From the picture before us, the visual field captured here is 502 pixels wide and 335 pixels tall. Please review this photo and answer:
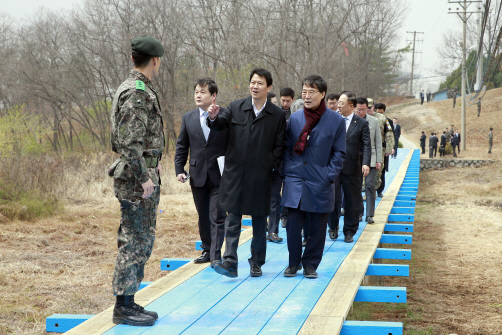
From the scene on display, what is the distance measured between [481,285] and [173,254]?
190 inches

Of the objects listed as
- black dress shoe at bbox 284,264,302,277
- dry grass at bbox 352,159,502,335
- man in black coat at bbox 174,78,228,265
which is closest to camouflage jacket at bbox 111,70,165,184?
man in black coat at bbox 174,78,228,265

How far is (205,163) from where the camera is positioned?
4984mm

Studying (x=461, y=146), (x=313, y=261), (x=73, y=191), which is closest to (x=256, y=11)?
(x=73, y=191)

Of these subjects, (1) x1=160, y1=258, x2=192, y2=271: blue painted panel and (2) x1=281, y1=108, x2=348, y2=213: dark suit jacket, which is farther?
(1) x1=160, y1=258, x2=192, y2=271: blue painted panel

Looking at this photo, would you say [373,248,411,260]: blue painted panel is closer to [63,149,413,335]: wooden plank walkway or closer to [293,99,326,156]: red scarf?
[63,149,413,335]: wooden plank walkway

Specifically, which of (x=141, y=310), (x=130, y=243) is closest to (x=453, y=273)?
(x=141, y=310)

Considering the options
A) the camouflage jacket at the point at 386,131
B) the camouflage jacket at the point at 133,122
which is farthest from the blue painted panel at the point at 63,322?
the camouflage jacket at the point at 386,131

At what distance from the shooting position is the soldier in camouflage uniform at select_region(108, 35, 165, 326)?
322cm

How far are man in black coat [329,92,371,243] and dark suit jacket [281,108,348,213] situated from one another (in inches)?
71.3

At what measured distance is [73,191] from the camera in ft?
42.8

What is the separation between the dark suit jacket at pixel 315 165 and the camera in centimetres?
444

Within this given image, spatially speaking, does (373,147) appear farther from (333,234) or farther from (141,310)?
A: (141,310)

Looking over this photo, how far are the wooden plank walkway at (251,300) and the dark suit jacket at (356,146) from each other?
1.27 meters

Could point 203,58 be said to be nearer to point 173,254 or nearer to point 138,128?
point 173,254
